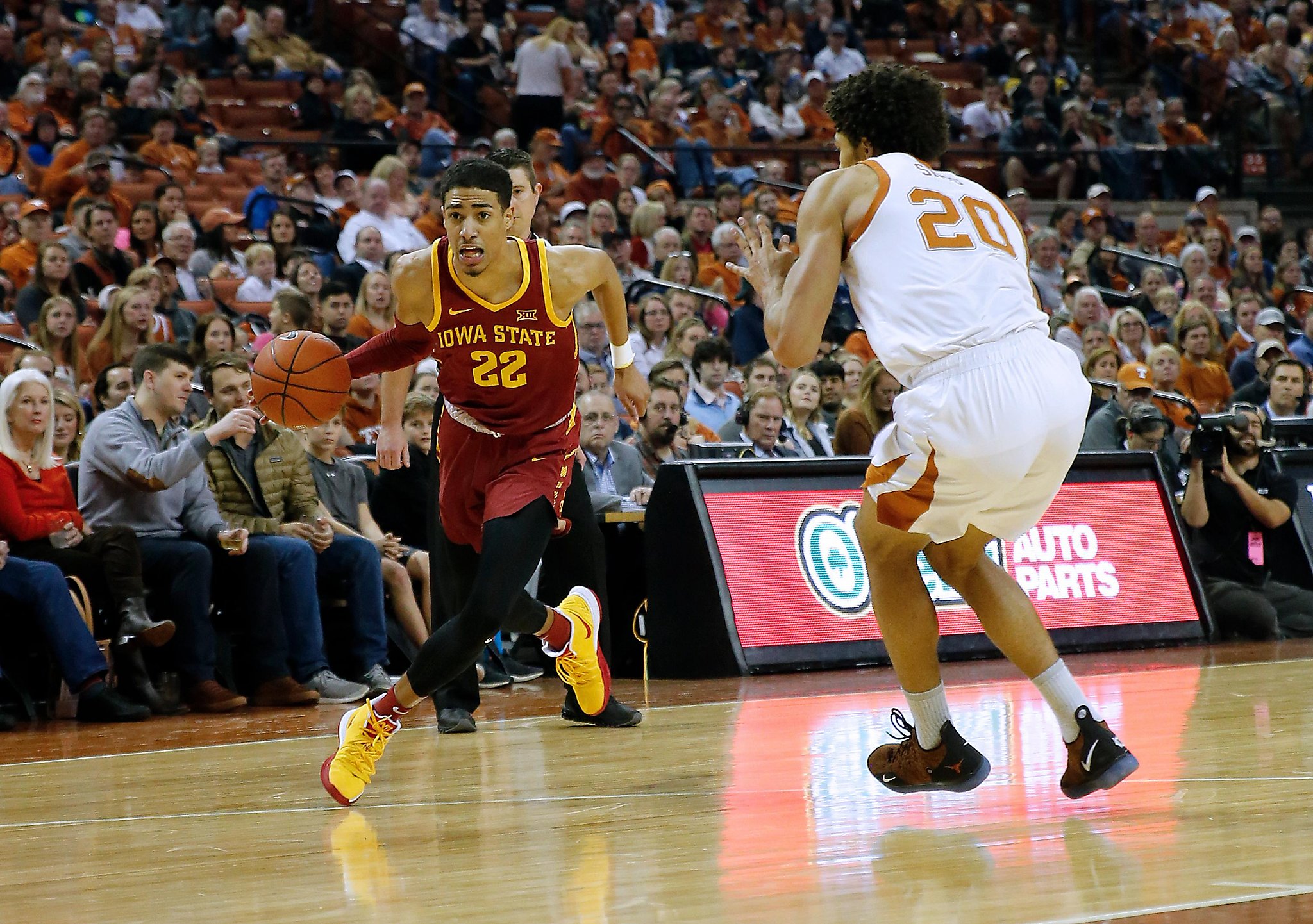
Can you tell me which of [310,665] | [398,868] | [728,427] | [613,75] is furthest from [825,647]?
[613,75]

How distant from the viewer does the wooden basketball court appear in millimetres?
3367

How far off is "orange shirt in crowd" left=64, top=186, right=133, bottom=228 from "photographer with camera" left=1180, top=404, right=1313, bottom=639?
811cm

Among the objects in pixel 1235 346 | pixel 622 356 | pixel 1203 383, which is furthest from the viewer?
pixel 1235 346

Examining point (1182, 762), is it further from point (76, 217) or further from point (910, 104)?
point (76, 217)

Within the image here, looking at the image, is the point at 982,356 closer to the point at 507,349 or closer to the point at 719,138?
the point at 507,349

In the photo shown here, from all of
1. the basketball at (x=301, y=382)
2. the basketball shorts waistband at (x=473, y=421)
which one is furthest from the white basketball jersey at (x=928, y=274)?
the basketball at (x=301, y=382)

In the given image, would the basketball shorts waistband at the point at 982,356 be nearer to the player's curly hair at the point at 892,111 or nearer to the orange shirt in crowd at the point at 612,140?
the player's curly hair at the point at 892,111

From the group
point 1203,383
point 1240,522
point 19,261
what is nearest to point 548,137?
point 19,261

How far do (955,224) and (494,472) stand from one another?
213 centimetres

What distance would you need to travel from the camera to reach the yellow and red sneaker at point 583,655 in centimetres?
645

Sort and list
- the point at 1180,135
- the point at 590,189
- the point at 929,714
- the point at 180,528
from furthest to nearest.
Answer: the point at 1180,135 → the point at 590,189 → the point at 180,528 → the point at 929,714

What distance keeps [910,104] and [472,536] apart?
2477 millimetres

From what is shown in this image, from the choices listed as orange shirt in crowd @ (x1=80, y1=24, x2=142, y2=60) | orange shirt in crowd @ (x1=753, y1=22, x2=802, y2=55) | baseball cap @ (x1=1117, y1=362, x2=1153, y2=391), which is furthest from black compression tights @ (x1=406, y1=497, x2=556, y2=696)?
orange shirt in crowd @ (x1=753, y1=22, x2=802, y2=55)

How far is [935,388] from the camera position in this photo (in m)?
4.37
